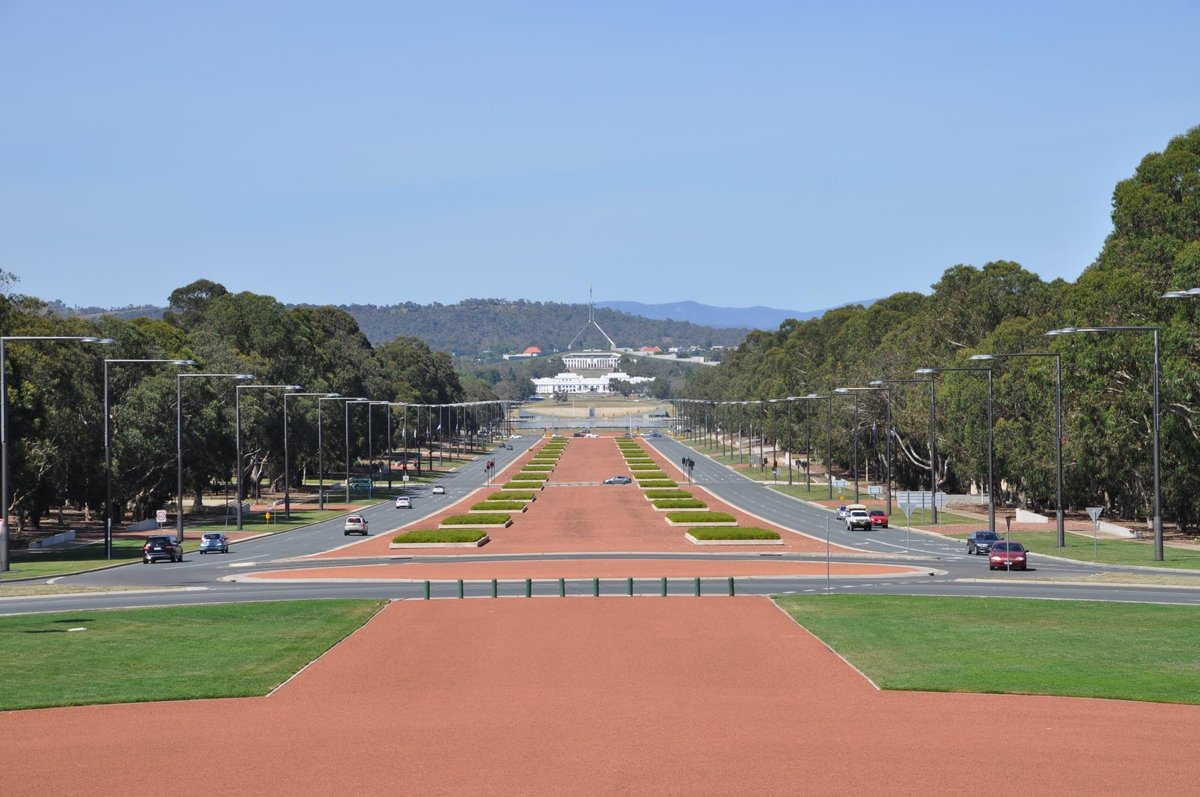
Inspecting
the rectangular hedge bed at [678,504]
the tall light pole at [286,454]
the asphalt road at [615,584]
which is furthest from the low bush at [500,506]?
the asphalt road at [615,584]

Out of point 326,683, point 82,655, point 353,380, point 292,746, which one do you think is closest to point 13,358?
point 82,655

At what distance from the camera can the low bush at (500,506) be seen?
374 feet

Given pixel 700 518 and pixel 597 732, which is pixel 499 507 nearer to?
pixel 700 518

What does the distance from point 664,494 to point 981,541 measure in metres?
48.9

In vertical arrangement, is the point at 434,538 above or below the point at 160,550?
below

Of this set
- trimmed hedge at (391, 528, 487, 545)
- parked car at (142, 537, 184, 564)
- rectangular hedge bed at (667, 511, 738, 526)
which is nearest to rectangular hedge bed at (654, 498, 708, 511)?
rectangular hedge bed at (667, 511, 738, 526)

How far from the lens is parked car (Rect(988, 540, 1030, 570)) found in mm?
67500

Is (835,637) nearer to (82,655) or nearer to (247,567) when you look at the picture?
(82,655)

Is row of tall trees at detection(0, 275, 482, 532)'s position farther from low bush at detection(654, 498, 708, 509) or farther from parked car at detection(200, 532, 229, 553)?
low bush at detection(654, 498, 708, 509)

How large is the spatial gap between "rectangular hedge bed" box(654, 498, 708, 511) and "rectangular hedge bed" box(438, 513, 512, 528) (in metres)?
15.3

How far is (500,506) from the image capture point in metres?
116

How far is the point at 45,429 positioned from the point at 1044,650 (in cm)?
6768

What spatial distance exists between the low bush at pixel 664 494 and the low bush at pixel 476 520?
67.9 feet

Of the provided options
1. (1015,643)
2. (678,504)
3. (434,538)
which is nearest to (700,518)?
(678,504)
